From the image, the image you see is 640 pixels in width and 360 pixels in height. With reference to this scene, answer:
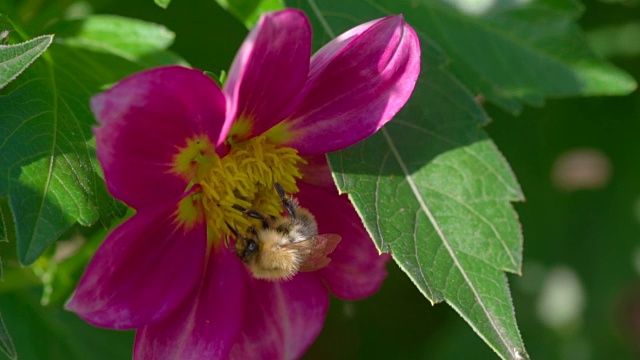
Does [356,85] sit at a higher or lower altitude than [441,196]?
higher

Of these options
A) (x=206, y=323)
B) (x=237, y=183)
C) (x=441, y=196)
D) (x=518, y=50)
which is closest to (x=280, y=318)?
(x=206, y=323)

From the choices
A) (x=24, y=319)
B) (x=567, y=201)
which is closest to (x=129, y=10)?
(x=24, y=319)

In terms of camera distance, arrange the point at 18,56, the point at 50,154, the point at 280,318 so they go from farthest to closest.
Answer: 1. the point at 280,318
2. the point at 50,154
3. the point at 18,56

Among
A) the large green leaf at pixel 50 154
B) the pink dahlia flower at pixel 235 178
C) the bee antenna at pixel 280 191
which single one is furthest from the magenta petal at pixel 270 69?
the large green leaf at pixel 50 154

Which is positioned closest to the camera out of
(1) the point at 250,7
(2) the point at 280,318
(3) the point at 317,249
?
(3) the point at 317,249

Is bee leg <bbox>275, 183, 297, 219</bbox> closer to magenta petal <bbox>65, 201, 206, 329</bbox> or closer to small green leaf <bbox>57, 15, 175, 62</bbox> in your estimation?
magenta petal <bbox>65, 201, 206, 329</bbox>

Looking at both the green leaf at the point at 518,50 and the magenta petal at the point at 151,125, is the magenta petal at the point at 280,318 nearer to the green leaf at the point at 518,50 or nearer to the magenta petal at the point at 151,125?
the magenta petal at the point at 151,125

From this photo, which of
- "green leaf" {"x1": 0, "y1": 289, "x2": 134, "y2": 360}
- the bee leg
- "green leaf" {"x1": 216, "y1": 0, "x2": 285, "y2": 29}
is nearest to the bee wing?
the bee leg

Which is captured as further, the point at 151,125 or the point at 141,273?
the point at 141,273

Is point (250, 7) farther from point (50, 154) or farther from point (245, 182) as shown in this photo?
point (50, 154)
